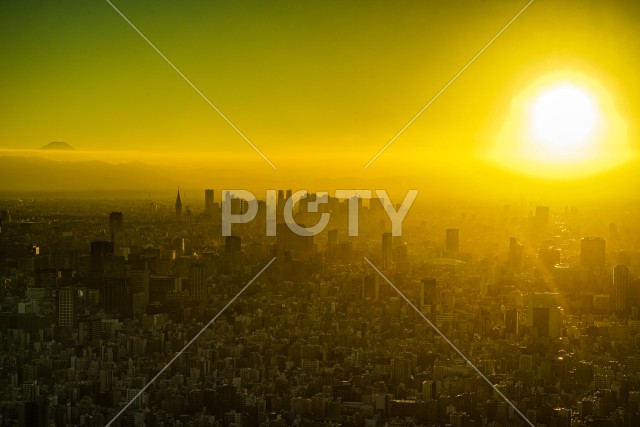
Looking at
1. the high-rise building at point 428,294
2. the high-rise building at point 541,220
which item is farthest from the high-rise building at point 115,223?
the high-rise building at point 541,220

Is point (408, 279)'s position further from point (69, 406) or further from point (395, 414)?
point (69, 406)

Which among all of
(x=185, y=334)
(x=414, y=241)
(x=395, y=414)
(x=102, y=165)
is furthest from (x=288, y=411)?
(x=102, y=165)

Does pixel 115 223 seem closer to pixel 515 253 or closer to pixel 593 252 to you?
pixel 515 253

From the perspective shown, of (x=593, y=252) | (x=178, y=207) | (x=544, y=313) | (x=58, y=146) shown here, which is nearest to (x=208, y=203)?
(x=178, y=207)

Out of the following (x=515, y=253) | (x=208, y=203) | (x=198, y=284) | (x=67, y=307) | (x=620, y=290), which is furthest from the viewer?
(x=208, y=203)

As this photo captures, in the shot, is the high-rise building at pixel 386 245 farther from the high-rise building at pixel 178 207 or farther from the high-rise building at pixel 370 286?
the high-rise building at pixel 178 207

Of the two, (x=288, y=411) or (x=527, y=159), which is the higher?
(x=527, y=159)

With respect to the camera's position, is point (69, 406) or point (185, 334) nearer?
point (69, 406)
